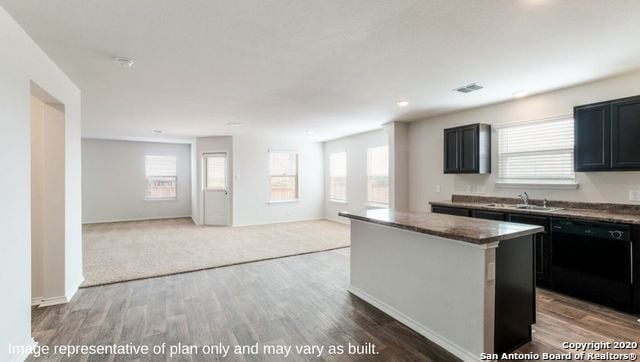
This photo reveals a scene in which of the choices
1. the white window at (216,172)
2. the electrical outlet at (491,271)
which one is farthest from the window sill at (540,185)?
the white window at (216,172)

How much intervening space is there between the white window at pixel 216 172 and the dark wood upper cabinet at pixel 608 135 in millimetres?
7220

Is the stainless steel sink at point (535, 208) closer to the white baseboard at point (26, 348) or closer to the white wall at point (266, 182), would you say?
the white baseboard at point (26, 348)

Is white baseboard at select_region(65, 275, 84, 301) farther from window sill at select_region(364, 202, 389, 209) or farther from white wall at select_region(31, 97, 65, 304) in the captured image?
window sill at select_region(364, 202, 389, 209)

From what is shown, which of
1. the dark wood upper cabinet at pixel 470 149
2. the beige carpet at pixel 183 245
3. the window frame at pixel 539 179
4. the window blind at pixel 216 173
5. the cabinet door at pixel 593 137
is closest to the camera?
the cabinet door at pixel 593 137

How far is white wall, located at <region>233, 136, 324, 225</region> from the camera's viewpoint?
791cm

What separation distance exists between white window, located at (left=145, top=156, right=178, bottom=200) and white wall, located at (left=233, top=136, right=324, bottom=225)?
2751mm

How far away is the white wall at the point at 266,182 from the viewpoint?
7906 mm

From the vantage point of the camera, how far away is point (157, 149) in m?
8.95

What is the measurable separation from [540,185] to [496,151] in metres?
0.77

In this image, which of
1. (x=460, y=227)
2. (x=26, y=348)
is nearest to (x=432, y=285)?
(x=460, y=227)

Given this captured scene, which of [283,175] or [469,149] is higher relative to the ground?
[469,149]

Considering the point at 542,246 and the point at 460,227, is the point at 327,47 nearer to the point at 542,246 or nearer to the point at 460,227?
the point at 460,227

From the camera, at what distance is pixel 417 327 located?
2.50 m

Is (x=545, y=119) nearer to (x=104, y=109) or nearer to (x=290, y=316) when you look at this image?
(x=290, y=316)
